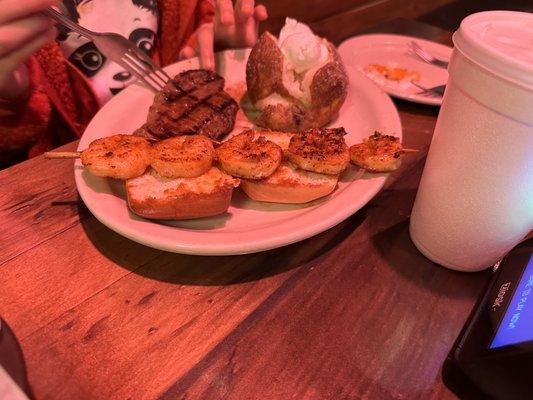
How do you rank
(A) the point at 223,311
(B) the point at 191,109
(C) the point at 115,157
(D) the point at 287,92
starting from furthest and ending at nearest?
(D) the point at 287,92 < (B) the point at 191,109 < (C) the point at 115,157 < (A) the point at 223,311

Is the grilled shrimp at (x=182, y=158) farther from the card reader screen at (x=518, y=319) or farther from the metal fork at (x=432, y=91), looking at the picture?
the metal fork at (x=432, y=91)

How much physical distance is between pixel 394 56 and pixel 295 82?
2.26ft

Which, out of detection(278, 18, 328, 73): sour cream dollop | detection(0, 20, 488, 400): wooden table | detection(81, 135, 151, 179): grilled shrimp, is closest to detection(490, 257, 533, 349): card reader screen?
detection(0, 20, 488, 400): wooden table

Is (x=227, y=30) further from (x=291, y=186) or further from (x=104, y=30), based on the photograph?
(x=291, y=186)

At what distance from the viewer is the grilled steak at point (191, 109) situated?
40.8 inches

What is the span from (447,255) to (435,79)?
3.17ft

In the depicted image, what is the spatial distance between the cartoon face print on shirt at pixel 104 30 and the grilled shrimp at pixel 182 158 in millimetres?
752

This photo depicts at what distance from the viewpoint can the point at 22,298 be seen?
0.69 metres

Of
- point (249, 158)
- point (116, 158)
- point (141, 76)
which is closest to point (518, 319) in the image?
point (249, 158)

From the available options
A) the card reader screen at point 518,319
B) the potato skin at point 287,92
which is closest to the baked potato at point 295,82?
the potato skin at point 287,92

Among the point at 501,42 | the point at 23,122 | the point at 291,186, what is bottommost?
the point at 23,122

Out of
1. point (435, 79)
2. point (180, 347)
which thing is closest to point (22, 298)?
point (180, 347)

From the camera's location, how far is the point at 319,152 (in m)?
0.86

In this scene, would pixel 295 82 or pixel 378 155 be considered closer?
pixel 378 155
